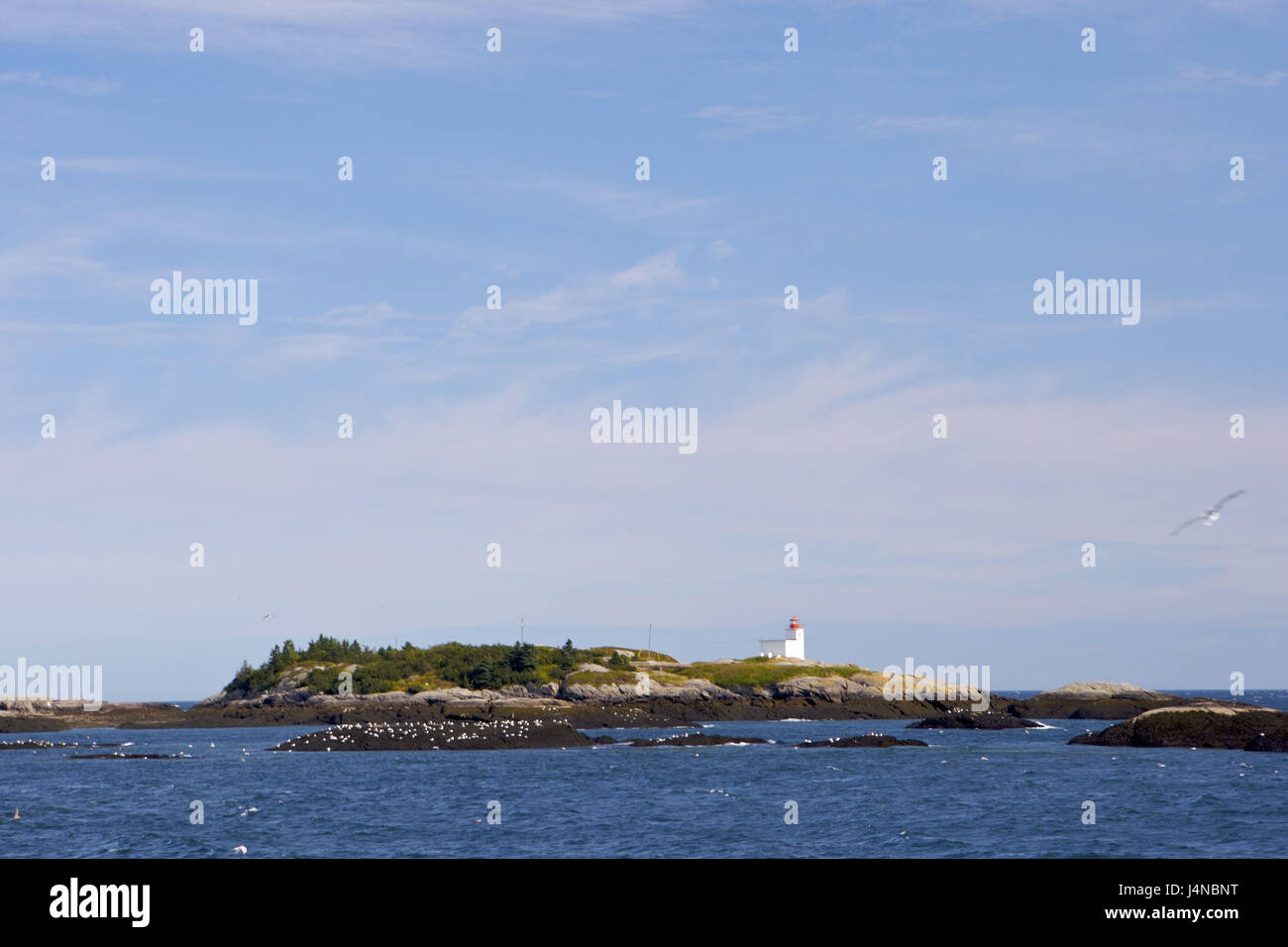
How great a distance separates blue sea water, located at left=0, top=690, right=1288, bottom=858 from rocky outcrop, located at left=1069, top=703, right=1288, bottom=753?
2474mm

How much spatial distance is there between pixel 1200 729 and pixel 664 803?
152 ft

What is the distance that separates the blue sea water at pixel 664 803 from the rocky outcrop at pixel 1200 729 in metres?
2.47

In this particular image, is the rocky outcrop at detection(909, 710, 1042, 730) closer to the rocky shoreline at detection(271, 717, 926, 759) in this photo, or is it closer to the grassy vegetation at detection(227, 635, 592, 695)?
the rocky shoreline at detection(271, 717, 926, 759)

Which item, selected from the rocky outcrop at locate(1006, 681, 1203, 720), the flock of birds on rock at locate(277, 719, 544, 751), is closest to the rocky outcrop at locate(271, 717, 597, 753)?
the flock of birds on rock at locate(277, 719, 544, 751)

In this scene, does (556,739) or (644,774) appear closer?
(644,774)

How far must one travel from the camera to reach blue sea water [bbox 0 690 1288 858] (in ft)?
128

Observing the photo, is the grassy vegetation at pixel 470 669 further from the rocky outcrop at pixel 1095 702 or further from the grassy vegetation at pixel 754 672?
the rocky outcrop at pixel 1095 702

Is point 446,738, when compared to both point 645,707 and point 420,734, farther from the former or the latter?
point 645,707

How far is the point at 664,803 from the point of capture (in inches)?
1978

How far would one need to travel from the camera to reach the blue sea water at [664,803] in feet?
128
